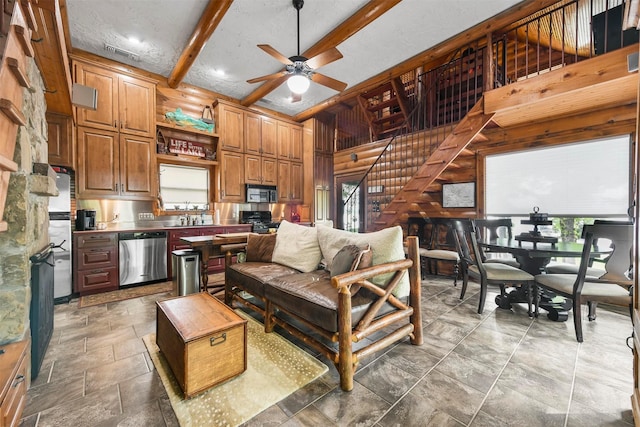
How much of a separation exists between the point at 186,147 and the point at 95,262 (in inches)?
96.6

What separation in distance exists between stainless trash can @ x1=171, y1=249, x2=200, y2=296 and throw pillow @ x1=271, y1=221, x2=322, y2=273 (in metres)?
1.05

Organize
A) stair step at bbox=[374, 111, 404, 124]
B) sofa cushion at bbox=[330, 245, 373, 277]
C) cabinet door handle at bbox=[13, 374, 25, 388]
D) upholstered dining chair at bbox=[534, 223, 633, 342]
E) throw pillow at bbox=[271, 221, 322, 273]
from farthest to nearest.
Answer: stair step at bbox=[374, 111, 404, 124], throw pillow at bbox=[271, 221, 322, 273], upholstered dining chair at bbox=[534, 223, 633, 342], sofa cushion at bbox=[330, 245, 373, 277], cabinet door handle at bbox=[13, 374, 25, 388]

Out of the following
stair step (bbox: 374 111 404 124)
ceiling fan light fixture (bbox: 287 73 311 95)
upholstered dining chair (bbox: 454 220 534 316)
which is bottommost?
upholstered dining chair (bbox: 454 220 534 316)

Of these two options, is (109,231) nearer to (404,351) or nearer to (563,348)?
(404,351)

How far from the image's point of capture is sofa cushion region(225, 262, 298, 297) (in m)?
2.48

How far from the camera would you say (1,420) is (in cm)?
113

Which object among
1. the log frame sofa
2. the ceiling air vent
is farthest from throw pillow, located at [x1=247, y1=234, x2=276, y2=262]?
the ceiling air vent

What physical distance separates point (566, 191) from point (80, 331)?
19.9 ft

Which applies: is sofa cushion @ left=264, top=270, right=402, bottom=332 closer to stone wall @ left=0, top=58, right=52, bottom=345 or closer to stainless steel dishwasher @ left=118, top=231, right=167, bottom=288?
stone wall @ left=0, top=58, right=52, bottom=345

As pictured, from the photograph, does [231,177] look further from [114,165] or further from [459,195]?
[459,195]

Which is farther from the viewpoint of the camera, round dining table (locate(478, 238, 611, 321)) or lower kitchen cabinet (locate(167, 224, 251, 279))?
lower kitchen cabinet (locate(167, 224, 251, 279))

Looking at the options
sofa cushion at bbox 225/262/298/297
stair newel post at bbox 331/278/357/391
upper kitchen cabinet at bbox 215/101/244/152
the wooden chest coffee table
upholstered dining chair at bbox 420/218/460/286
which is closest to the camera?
the wooden chest coffee table

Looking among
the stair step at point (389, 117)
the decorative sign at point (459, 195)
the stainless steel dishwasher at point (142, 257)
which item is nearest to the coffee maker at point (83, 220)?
the stainless steel dishwasher at point (142, 257)

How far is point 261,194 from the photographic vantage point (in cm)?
574
